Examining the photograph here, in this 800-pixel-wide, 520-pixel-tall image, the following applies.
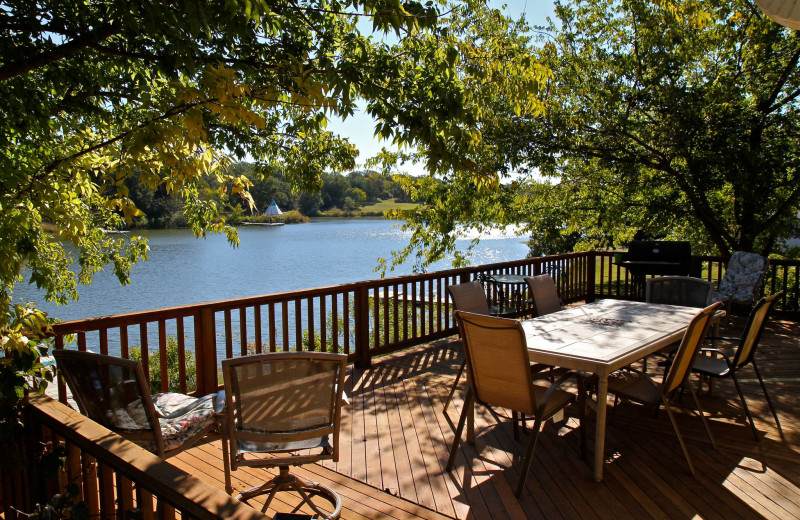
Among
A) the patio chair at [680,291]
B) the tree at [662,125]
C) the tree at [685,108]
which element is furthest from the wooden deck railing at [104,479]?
the tree at [685,108]

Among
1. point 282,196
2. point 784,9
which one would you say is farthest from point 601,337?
point 282,196

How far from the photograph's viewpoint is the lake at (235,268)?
14388 millimetres

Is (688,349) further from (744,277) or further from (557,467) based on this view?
(744,277)

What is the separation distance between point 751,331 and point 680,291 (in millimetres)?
1648

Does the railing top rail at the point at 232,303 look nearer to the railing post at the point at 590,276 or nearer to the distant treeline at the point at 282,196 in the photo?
the distant treeline at the point at 282,196

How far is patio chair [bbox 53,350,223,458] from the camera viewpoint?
2.42 meters

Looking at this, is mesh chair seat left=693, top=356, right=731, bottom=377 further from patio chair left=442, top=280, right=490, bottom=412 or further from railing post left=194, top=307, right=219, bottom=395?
railing post left=194, top=307, right=219, bottom=395

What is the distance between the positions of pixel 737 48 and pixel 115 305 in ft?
49.9

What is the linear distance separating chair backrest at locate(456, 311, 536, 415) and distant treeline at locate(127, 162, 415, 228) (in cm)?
410

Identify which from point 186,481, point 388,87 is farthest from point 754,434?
point 186,481

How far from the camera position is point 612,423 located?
3773 mm

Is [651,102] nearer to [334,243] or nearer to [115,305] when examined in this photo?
[115,305]

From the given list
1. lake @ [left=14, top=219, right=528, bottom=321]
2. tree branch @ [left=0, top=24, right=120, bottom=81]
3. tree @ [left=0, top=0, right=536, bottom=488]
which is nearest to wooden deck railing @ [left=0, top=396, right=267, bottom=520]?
tree @ [left=0, top=0, right=536, bottom=488]

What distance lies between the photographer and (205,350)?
4109 mm
